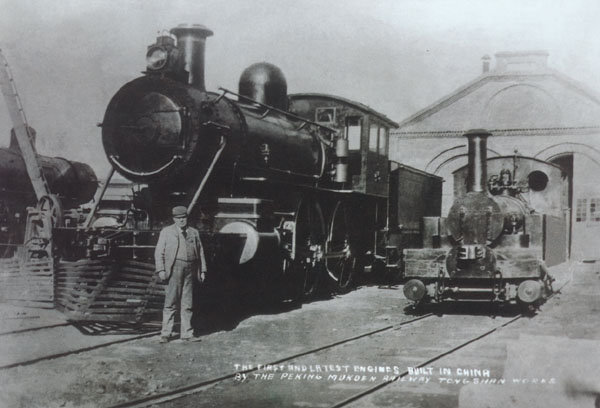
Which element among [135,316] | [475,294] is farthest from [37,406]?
[475,294]

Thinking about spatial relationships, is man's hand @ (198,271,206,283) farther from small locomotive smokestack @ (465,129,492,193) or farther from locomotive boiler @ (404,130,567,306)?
small locomotive smokestack @ (465,129,492,193)

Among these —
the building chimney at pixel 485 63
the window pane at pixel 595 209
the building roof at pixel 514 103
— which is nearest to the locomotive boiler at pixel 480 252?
the window pane at pixel 595 209

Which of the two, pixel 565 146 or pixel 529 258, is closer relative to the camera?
pixel 529 258

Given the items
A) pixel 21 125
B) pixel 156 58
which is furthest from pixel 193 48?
pixel 21 125

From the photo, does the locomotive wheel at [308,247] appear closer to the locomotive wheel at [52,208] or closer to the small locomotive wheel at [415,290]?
the small locomotive wheel at [415,290]

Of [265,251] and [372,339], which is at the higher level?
[265,251]

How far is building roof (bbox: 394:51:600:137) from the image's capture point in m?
22.2

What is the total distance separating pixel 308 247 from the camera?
9828 mm

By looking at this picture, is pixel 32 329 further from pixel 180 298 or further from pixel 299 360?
pixel 299 360

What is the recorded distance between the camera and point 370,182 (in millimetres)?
11633

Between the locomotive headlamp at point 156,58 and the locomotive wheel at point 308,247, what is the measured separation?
291cm

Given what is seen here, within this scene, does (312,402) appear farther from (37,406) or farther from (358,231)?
(358,231)

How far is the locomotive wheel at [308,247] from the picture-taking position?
31.1 feet

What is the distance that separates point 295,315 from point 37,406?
4.47 m
